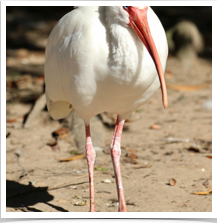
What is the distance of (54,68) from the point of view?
10.1ft

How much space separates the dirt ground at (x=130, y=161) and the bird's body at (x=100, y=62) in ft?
3.31

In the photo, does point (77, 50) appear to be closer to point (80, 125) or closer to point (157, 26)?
point (157, 26)

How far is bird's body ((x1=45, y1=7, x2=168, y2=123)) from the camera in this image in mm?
2623

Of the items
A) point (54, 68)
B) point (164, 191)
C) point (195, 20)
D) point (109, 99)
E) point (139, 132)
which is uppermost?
point (195, 20)

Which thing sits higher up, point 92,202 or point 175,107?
point 175,107

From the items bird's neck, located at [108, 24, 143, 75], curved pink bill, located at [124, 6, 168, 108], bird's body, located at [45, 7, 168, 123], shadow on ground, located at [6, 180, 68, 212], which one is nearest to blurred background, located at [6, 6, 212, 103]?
shadow on ground, located at [6, 180, 68, 212]

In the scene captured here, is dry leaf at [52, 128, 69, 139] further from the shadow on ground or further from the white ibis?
the white ibis

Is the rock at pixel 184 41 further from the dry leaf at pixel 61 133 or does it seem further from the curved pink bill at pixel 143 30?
the curved pink bill at pixel 143 30

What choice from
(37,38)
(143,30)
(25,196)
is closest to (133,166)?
(25,196)

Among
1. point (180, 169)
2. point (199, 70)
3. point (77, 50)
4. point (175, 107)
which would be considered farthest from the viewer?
point (199, 70)

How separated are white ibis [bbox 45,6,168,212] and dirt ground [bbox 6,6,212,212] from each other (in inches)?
39.4

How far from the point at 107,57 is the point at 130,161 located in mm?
2018

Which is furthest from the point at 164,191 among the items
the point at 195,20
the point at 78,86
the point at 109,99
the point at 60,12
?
the point at 60,12

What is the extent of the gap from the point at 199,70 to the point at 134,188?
15.9 feet
